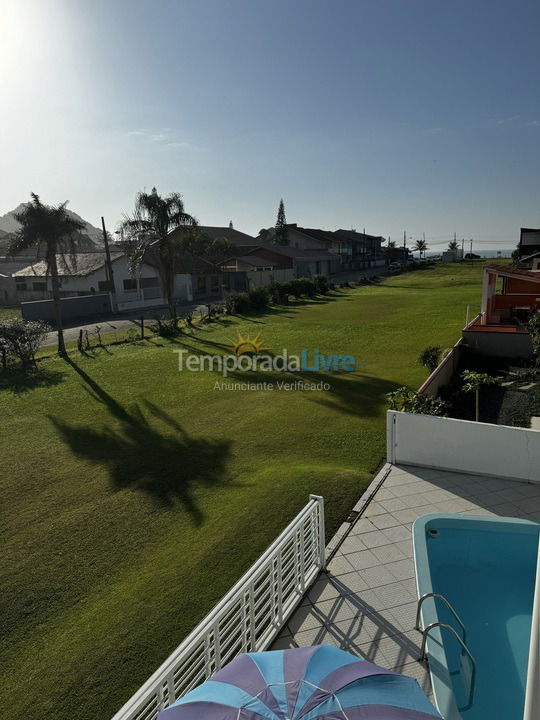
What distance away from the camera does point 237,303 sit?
101ft

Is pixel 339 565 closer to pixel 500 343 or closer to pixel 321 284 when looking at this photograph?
pixel 500 343

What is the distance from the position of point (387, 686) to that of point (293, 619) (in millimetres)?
2559

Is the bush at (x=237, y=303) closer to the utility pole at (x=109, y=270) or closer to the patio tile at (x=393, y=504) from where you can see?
the utility pole at (x=109, y=270)

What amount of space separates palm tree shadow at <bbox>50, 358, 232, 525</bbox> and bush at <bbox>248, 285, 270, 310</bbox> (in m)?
20.1

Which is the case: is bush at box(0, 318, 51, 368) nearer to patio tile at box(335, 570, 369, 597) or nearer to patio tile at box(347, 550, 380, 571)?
patio tile at box(347, 550, 380, 571)

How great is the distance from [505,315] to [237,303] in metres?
16.7

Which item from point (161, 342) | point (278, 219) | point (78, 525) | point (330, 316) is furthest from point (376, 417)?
point (278, 219)

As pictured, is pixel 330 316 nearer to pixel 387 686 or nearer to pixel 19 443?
pixel 19 443

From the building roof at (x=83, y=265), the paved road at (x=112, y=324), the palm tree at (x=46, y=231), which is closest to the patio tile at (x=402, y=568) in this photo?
the palm tree at (x=46, y=231)

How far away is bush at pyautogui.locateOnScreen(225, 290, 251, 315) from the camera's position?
30.6 meters

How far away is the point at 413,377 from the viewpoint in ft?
48.1

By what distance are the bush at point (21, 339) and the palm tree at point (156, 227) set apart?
29.1ft
